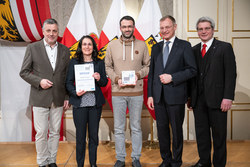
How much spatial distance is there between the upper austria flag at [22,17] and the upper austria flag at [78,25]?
395 millimetres

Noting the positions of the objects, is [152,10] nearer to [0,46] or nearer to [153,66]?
[153,66]

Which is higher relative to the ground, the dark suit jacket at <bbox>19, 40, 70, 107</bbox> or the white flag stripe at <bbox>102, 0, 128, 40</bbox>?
the white flag stripe at <bbox>102, 0, 128, 40</bbox>

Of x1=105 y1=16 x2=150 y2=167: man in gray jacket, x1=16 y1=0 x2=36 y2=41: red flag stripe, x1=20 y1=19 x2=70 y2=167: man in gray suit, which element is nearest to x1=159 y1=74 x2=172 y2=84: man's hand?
x1=105 y1=16 x2=150 y2=167: man in gray jacket

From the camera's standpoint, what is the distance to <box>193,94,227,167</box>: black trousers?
93.0 inches

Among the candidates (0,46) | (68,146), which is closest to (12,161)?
(68,146)

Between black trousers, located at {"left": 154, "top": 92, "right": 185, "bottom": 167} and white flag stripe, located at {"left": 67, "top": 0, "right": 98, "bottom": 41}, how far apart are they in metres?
1.79

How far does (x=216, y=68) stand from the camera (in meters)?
2.32

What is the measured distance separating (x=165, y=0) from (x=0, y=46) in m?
2.96

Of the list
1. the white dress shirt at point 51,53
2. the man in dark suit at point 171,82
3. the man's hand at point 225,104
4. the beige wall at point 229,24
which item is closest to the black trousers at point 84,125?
the white dress shirt at point 51,53

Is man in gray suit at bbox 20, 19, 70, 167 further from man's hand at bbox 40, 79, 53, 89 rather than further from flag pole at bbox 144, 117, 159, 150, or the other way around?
flag pole at bbox 144, 117, 159, 150

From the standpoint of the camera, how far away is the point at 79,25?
3512mm

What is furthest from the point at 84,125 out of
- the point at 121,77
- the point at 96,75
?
the point at 121,77

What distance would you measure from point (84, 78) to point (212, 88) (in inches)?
53.7

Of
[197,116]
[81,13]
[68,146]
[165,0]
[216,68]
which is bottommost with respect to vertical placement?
[68,146]
